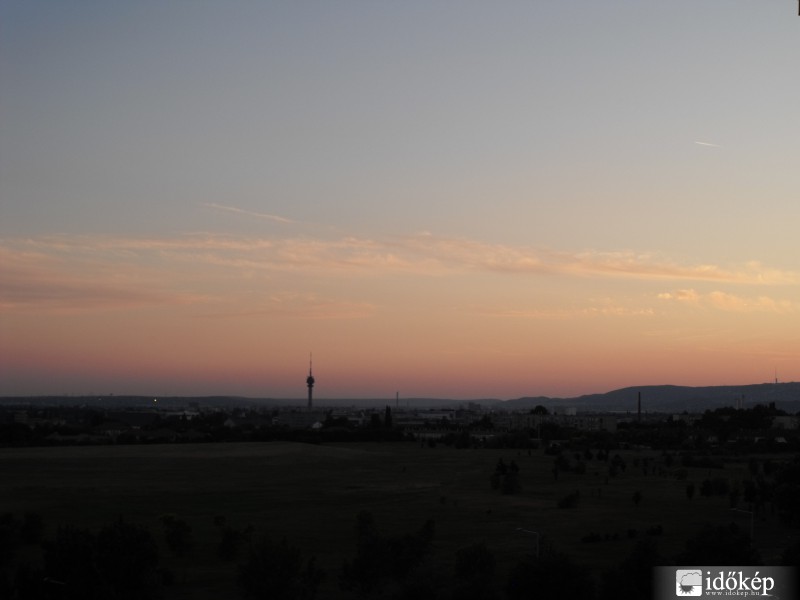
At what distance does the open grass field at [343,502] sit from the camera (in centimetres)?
4716

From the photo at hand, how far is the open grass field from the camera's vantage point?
47.2 meters

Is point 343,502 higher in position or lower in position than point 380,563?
lower

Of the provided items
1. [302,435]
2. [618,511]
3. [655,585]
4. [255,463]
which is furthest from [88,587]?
[302,435]

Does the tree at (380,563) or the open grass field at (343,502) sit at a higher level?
the tree at (380,563)

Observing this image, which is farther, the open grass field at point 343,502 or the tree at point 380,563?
the open grass field at point 343,502

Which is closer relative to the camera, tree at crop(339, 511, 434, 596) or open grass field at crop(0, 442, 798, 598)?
tree at crop(339, 511, 434, 596)

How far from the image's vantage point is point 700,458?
111m

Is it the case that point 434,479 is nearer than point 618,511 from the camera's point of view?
No

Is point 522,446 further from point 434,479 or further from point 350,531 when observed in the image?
point 350,531

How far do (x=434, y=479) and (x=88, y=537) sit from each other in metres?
54.8

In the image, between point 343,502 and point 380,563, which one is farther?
point 343,502

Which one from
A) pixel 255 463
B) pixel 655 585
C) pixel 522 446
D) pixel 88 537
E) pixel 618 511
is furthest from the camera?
pixel 522 446

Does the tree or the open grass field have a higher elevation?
the tree

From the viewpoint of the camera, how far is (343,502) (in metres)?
69.0
